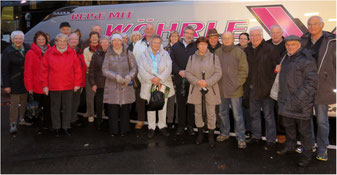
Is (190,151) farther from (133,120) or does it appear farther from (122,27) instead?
(122,27)

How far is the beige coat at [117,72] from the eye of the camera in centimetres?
470

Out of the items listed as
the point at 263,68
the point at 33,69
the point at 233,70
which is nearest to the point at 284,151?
the point at 263,68

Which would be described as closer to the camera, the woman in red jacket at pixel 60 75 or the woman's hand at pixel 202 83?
the woman's hand at pixel 202 83

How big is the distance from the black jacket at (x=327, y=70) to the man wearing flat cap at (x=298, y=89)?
191 millimetres

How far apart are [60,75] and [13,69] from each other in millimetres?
1119

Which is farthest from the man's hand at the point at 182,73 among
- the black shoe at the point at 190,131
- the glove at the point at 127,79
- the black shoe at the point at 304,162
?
the black shoe at the point at 304,162

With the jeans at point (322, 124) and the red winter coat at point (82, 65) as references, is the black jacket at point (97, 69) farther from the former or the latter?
the jeans at point (322, 124)

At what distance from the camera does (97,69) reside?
16.8 feet

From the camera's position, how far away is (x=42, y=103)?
17.1 feet

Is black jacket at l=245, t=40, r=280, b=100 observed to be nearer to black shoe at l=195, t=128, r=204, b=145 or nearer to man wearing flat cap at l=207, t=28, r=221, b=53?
man wearing flat cap at l=207, t=28, r=221, b=53

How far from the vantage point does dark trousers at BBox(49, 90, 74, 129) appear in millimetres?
4773

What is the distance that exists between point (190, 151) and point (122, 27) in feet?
12.5

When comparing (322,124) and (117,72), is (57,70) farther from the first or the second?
(322,124)

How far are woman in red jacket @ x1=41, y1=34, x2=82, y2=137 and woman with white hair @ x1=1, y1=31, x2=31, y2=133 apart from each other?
2.35 ft
